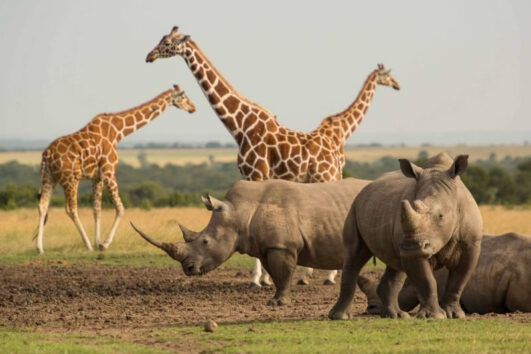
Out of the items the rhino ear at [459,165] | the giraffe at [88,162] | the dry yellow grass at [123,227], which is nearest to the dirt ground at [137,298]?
the rhino ear at [459,165]

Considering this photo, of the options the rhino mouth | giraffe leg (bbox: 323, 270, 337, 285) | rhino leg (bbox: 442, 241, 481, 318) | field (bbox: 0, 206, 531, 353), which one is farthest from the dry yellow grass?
the rhino mouth

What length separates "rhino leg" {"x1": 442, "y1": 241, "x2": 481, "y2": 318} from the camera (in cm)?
1034

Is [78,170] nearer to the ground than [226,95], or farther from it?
nearer to the ground

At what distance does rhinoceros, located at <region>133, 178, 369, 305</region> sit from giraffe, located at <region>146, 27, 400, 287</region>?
2.88 m

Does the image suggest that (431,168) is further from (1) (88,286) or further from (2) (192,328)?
(1) (88,286)

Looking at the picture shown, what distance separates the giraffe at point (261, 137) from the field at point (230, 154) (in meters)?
113

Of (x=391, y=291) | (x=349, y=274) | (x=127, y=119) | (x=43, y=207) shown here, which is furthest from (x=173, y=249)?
(x=127, y=119)

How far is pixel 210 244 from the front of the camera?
12.5m

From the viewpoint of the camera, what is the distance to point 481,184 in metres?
42.4

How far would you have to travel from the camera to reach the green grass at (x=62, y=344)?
369 inches

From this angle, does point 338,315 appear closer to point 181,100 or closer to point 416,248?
point 416,248

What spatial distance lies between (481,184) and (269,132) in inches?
1037

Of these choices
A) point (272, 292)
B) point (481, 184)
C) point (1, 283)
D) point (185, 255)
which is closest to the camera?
point (185, 255)

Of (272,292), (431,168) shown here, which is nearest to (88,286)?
(272,292)
